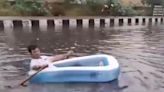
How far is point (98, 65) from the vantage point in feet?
35.0

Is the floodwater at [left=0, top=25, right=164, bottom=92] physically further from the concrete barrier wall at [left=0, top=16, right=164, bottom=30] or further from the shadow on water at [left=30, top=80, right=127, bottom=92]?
the concrete barrier wall at [left=0, top=16, right=164, bottom=30]

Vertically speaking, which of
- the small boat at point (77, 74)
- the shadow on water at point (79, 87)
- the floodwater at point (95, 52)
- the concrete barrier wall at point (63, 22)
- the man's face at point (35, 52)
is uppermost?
the man's face at point (35, 52)

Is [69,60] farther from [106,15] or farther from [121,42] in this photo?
[106,15]

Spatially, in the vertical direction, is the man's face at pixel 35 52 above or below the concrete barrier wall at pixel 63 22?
above

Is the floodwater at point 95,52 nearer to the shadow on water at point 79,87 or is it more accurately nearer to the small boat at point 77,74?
the shadow on water at point 79,87

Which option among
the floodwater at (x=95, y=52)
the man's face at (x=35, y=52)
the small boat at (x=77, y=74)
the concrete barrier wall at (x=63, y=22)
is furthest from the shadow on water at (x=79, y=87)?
the concrete barrier wall at (x=63, y=22)

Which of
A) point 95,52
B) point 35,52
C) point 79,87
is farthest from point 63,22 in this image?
point 79,87

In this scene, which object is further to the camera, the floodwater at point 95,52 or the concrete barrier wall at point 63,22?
the concrete barrier wall at point 63,22

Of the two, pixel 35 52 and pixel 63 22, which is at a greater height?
pixel 35 52

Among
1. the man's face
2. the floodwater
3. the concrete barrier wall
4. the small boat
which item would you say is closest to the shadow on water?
the floodwater

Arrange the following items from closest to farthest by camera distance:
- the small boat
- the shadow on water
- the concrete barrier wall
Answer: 1. the shadow on water
2. the small boat
3. the concrete barrier wall

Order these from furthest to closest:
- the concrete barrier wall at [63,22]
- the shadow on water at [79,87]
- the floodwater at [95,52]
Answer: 1. the concrete barrier wall at [63,22]
2. the floodwater at [95,52]
3. the shadow on water at [79,87]

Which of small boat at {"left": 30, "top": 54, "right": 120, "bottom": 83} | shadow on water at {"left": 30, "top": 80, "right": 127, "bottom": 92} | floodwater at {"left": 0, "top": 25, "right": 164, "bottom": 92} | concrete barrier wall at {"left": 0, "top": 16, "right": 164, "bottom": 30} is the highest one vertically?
small boat at {"left": 30, "top": 54, "right": 120, "bottom": 83}

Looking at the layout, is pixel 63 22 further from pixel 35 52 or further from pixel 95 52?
pixel 35 52
